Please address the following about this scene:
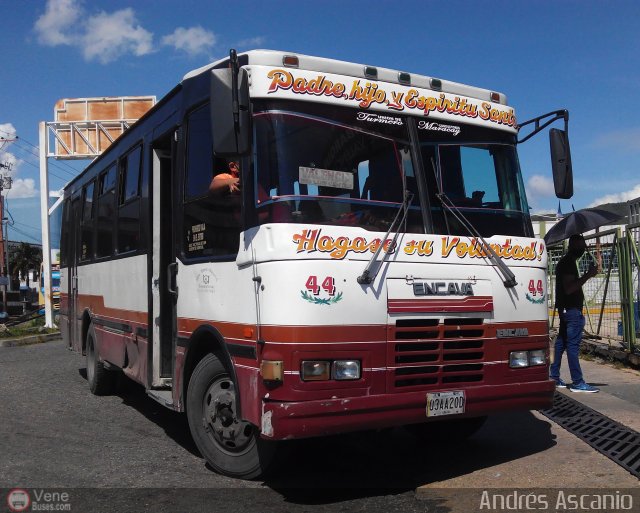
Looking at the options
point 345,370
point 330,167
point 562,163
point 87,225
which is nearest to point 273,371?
point 345,370

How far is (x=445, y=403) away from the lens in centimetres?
489

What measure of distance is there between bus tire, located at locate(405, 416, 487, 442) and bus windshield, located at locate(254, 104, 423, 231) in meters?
2.19

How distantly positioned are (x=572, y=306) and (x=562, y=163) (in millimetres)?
3090

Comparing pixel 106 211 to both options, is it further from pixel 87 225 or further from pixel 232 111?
pixel 232 111

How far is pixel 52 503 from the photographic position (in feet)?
16.0

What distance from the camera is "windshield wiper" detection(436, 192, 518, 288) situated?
5289mm

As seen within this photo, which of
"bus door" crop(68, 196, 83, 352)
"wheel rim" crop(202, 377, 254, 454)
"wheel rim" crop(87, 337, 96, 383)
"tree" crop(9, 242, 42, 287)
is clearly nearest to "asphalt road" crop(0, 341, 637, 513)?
"wheel rim" crop(202, 377, 254, 454)

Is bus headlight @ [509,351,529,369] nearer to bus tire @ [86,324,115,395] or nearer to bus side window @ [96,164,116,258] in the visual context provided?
bus side window @ [96,164,116,258]

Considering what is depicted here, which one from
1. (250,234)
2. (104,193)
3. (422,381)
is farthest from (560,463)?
(104,193)

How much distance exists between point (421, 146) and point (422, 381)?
71.6 inches

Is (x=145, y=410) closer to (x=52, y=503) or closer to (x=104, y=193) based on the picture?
(x=104, y=193)

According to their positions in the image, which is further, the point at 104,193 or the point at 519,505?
the point at 104,193

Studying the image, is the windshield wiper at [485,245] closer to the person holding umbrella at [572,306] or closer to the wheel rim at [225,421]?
the wheel rim at [225,421]

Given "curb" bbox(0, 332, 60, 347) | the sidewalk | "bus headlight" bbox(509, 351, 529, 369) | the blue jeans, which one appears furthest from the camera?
"curb" bbox(0, 332, 60, 347)
